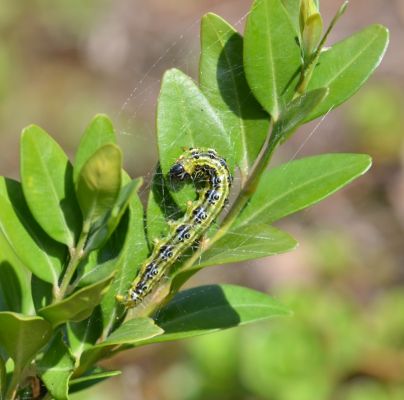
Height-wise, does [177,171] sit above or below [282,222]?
above

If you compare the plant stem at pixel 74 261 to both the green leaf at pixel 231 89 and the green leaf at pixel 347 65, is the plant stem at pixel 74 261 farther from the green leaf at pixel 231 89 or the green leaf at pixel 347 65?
the green leaf at pixel 347 65

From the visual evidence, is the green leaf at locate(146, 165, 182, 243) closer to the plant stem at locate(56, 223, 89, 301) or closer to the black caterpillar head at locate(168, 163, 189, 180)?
the black caterpillar head at locate(168, 163, 189, 180)

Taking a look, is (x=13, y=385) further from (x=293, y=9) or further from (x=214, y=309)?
(x=293, y=9)

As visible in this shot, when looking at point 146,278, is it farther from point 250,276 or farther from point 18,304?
point 250,276

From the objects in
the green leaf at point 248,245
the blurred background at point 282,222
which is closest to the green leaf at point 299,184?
the green leaf at point 248,245

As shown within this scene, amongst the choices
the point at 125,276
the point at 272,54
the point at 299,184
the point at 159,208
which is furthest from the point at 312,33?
the point at 125,276

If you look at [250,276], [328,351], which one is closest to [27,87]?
[250,276]
